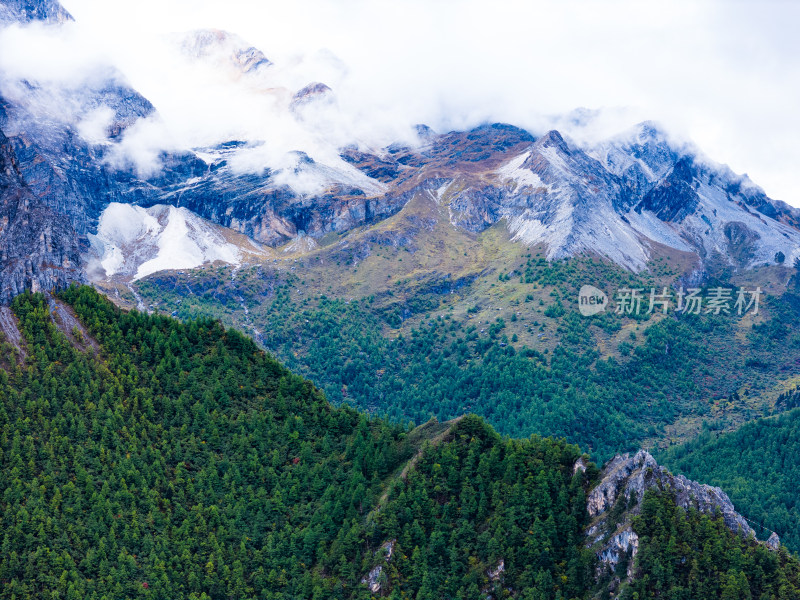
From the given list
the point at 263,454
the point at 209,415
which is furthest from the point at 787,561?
the point at 209,415

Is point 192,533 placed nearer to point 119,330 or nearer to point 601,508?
→ point 119,330

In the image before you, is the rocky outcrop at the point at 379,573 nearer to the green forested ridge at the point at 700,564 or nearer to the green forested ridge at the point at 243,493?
the green forested ridge at the point at 243,493

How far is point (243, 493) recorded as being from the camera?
151 metres

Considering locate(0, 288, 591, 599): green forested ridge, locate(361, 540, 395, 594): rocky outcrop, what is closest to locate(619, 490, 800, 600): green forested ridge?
locate(0, 288, 591, 599): green forested ridge

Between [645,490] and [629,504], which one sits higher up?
[645,490]

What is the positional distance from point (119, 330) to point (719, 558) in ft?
416

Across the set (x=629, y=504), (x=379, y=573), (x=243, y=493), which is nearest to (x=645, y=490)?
(x=629, y=504)

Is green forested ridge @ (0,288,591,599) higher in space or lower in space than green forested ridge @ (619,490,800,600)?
lower

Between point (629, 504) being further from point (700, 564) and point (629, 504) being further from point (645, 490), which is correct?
point (700, 564)

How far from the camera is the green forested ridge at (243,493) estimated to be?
426 ft

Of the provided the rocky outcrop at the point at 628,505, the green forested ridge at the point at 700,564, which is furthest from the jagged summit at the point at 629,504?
the green forested ridge at the point at 700,564

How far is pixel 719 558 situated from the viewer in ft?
391

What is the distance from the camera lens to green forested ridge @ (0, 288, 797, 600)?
130m

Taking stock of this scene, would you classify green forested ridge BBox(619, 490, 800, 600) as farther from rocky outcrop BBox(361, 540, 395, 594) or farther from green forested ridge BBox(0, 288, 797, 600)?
rocky outcrop BBox(361, 540, 395, 594)
